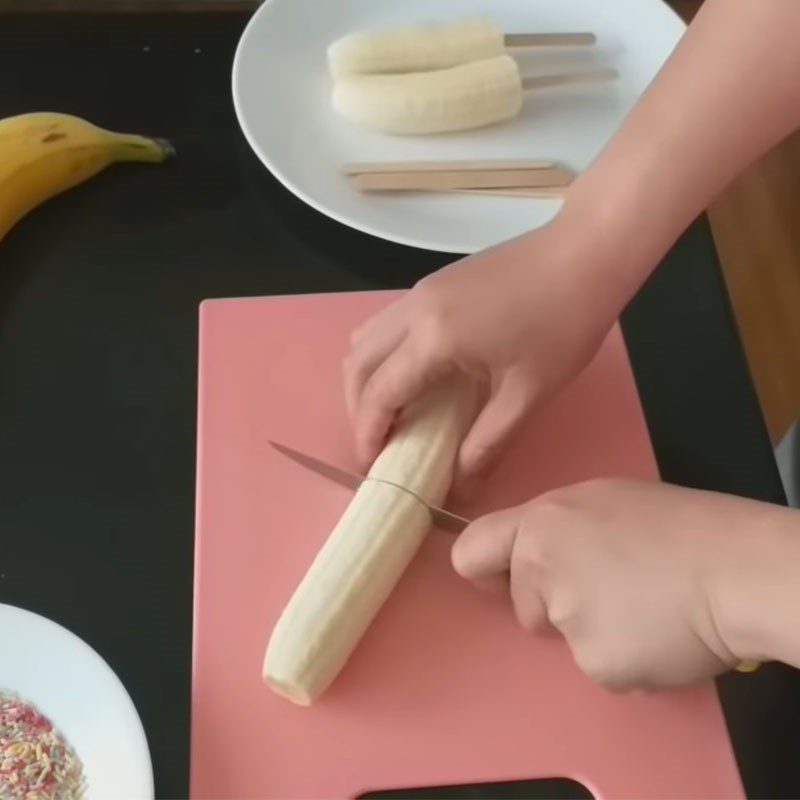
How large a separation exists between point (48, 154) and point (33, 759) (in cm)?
44

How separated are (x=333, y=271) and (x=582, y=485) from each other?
0.93ft

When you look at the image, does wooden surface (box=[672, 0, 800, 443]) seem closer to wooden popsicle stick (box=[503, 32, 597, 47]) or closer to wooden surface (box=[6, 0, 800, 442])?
wooden surface (box=[6, 0, 800, 442])

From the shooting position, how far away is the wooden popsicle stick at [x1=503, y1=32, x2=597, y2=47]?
935 mm

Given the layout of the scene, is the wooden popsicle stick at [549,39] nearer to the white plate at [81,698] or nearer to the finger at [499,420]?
the finger at [499,420]

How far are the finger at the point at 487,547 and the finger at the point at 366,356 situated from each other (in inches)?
4.7

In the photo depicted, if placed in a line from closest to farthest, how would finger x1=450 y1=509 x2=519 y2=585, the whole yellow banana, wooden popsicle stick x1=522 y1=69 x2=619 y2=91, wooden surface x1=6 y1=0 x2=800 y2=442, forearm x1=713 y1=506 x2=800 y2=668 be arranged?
forearm x1=713 y1=506 x2=800 y2=668
finger x1=450 y1=509 x2=519 y2=585
the whole yellow banana
wooden popsicle stick x1=522 y1=69 x2=619 y2=91
wooden surface x1=6 y1=0 x2=800 y2=442

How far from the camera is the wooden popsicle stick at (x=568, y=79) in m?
0.92

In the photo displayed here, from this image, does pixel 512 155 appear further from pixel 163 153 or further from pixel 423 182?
pixel 163 153

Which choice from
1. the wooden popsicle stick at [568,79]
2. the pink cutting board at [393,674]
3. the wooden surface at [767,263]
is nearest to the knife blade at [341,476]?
the pink cutting board at [393,674]

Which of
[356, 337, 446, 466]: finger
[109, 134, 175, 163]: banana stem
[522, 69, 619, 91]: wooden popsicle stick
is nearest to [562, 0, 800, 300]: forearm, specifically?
[356, 337, 446, 466]: finger

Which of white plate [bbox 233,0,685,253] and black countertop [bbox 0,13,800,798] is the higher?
white plate [bbox 233,0,685,253]

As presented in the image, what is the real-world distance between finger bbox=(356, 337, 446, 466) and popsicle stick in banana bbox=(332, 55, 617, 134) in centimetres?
27

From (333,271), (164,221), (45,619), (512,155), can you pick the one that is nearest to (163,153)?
(164,221)

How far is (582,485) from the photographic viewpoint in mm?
627
